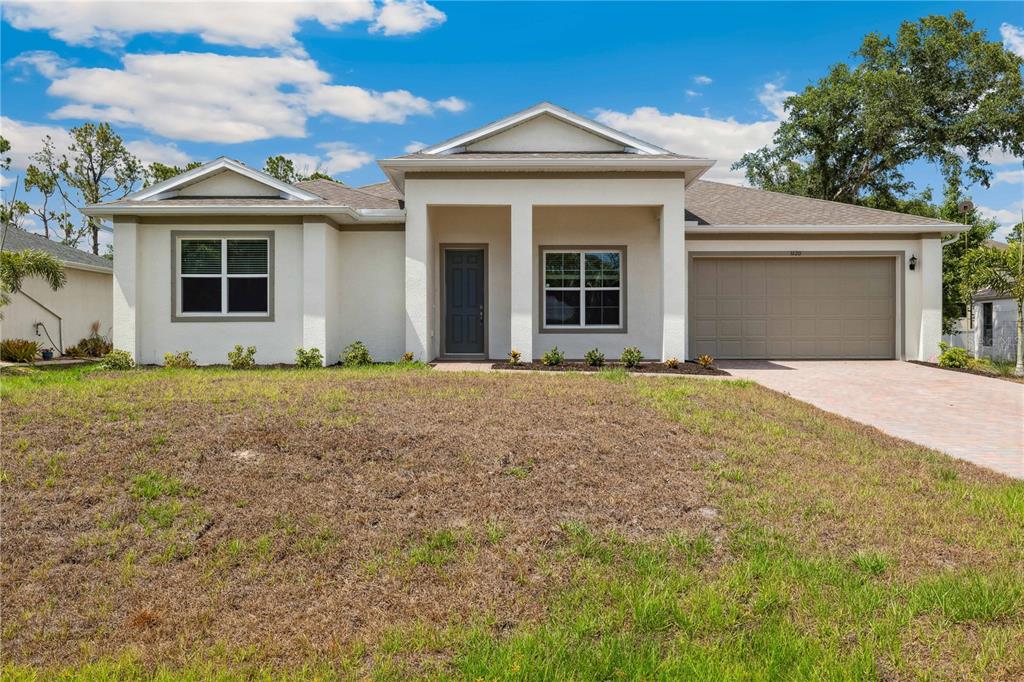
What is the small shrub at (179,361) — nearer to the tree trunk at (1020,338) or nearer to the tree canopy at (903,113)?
the tree trunk at (1020,338)

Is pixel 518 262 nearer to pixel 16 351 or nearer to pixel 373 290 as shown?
pixel 373 290

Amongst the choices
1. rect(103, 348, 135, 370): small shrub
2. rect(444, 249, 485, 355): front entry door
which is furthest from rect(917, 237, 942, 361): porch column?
rect(103, 348, 135, 370): small shrub

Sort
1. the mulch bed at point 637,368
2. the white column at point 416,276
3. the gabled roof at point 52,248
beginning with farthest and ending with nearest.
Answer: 1. the gabled roof at point 52,248
2. the white column at point 416,276
3. the mulch bed at point 637,368

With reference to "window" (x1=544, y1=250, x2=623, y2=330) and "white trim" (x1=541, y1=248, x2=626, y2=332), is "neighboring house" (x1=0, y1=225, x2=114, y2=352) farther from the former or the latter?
"window" (x1=544, y1=250, x2=623, y2=330)

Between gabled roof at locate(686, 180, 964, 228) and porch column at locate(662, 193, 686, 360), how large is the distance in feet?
6.44

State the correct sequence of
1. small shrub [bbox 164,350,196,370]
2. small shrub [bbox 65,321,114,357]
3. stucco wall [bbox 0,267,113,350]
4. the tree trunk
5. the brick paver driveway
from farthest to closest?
small shrub [bbox 65,321,114,357] < stucco wall [bbox 0,267,113,350] < the tree trunk < small shrub [bbox 164,350,196,370] < the brick paver driveway

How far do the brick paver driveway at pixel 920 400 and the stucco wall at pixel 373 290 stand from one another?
6.98 meters

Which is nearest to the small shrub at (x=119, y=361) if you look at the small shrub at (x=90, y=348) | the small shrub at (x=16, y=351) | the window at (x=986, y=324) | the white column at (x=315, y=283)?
the white column at (x=315, y=283)

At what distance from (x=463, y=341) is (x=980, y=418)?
9.73m

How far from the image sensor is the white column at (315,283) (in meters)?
13.2

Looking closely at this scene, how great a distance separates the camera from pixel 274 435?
5.98 meters

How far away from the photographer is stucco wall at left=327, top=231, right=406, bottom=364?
14188 mm

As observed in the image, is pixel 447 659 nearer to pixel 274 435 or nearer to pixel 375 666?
pixel 375 666

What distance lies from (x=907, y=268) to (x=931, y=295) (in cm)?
80
